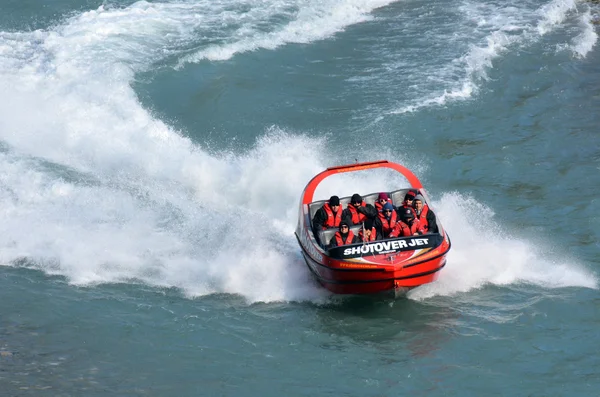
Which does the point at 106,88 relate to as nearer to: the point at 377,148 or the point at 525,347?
the point at 377,148

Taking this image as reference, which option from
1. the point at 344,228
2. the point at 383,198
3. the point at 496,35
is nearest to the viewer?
the point at 344,228

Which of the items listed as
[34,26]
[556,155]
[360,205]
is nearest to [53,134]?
[34,26]

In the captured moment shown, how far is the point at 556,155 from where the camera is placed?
21.2 m

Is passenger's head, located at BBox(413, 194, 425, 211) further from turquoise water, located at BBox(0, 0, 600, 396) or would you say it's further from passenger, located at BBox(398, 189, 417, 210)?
turquoise water, located at BBox(0, 0, 600, 396)

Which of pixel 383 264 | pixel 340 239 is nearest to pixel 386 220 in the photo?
pixel 340 239

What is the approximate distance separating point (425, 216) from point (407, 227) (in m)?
0.50

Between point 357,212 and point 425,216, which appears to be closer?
point 425,216

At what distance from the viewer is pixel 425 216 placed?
16.1 meters

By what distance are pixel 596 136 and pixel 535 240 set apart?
5.78 meters

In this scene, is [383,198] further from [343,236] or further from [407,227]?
[343,236]

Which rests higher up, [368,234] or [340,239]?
[368,234]

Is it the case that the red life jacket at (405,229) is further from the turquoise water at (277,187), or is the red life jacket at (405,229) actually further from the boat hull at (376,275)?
the turquoise water at (277,187)

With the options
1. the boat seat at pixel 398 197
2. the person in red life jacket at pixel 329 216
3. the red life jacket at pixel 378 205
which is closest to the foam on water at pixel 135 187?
the person in red life jacket at pixel 329 216

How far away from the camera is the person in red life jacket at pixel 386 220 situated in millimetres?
15961
